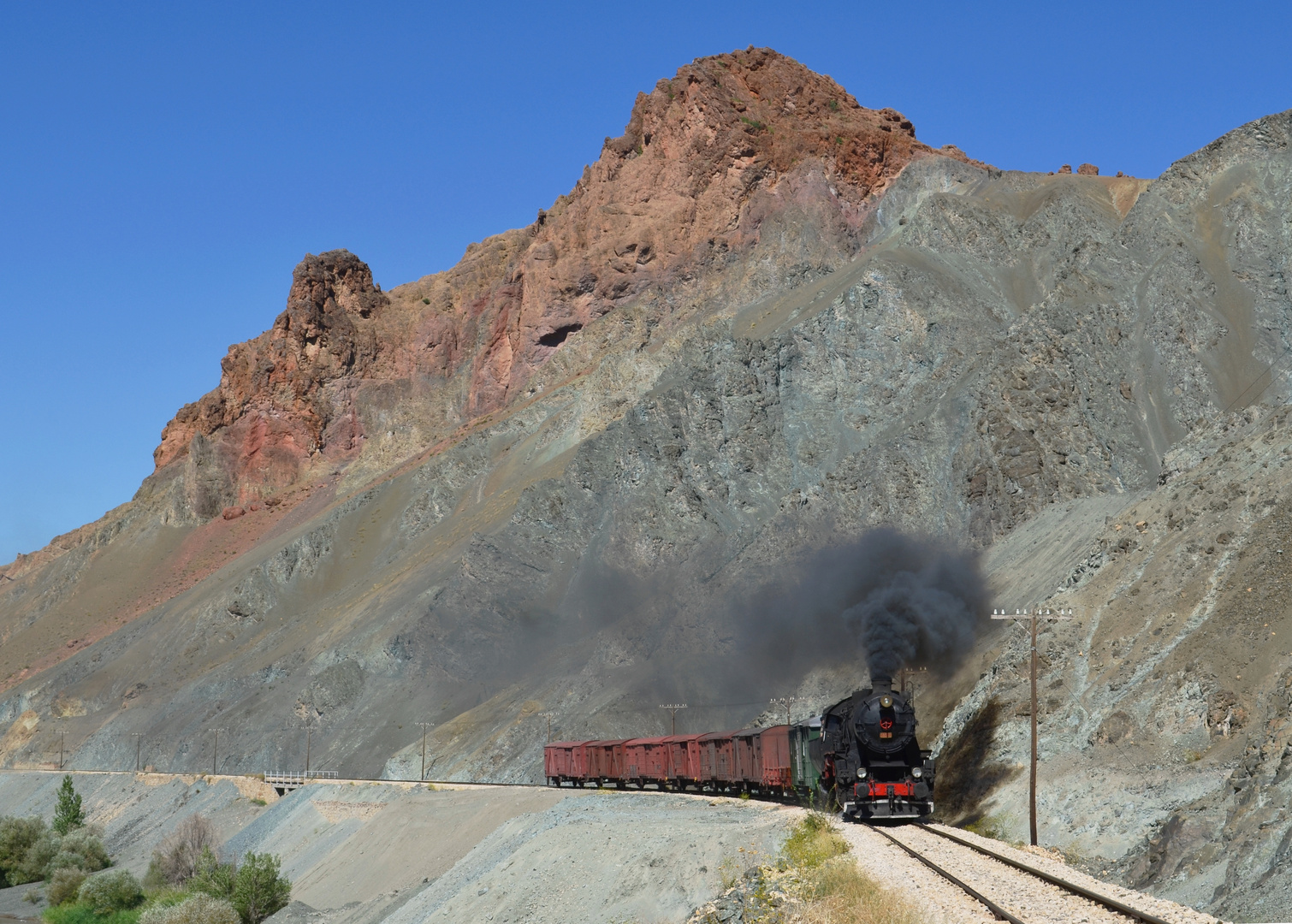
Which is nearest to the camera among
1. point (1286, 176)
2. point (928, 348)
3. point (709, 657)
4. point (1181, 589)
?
point (1181, 589)

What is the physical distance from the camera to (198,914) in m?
45.2

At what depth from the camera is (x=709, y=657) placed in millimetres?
68688

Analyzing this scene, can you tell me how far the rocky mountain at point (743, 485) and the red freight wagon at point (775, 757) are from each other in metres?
4.90

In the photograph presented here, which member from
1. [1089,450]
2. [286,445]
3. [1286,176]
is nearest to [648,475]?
[1089,450]

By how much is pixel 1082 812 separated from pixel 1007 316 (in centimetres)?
6334

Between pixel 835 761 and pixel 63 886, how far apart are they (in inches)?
1787

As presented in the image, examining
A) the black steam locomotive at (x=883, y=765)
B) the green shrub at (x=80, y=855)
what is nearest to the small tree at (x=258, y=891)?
the green shrub at (x=80, y=855)

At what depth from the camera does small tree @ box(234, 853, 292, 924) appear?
46.5 meters

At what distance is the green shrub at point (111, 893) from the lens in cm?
5541

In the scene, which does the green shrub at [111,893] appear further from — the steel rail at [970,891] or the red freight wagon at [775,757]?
the steel rail at [970,891]

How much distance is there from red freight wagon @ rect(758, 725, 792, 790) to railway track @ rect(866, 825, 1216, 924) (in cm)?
909

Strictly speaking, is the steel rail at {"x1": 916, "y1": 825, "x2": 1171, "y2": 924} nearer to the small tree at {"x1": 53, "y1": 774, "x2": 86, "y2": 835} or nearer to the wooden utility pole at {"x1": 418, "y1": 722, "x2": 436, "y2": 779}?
the wooden utility pole at {"x1": 418, "y1": 722, "x2": 436, "y2": 779}

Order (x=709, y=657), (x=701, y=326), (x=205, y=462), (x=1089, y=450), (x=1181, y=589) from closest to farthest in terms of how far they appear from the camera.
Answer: (x=1181, y=589), (x=1089, y=450), (x=709, y=657), (x=701, y=326), (x=205, y=462)

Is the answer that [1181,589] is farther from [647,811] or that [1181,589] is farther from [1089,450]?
[1089,450]
